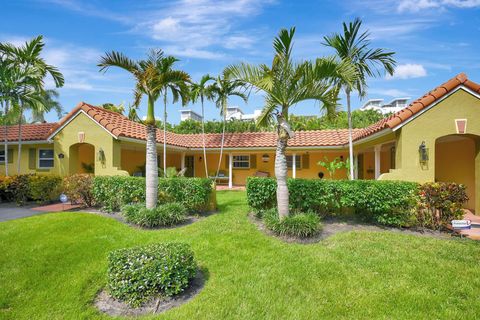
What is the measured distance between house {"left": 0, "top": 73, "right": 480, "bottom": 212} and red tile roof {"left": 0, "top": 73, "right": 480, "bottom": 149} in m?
0.03

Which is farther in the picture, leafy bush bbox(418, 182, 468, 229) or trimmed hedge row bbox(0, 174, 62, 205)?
trimmed hedge row bbox(0, 174, 62, 205)

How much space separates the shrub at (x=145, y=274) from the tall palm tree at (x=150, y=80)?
400 cm

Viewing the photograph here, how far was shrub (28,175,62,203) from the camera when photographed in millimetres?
11547

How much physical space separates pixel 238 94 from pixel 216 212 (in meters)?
8.08

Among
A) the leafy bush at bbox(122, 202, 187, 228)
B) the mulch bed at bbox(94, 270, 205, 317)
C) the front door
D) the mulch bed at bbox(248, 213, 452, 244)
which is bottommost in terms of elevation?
the mulch bed at bbox(94, 270, 205, 317)

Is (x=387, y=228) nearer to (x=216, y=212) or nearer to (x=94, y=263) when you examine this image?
(x=216, y=212)

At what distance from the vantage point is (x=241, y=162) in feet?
66.6

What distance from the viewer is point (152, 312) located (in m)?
4.16

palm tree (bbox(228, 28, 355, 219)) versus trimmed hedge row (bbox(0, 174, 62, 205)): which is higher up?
palm tree (bbox(228, 28, 355, 219))

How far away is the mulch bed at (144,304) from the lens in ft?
13.8

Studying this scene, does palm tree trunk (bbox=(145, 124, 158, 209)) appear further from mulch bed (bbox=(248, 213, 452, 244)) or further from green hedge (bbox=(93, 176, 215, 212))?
mulch bed (bbox=(248, 213, 452, 244))

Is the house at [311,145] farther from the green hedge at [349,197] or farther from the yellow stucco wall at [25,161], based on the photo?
the green hedge at [349,197]

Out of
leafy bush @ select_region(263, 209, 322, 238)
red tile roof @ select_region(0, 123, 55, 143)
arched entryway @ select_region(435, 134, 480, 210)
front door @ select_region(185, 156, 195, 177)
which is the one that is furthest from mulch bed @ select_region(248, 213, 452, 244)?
red tile roof @ select_region(0, 123, 55, 143)

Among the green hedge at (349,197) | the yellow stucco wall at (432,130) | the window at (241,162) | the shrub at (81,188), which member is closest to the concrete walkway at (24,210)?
the shrub at (81,188)
